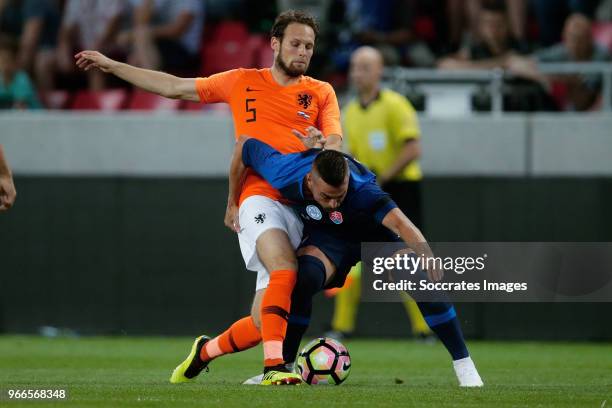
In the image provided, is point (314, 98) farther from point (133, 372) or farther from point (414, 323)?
point (414, 323)

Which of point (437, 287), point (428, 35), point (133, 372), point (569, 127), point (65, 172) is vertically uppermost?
point (428, 35)

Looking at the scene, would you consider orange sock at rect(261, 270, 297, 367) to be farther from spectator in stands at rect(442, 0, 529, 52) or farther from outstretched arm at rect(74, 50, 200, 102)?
spectator in stands at rect(442, 0, 529, 52)

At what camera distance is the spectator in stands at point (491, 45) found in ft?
49.8

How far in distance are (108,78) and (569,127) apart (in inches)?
242

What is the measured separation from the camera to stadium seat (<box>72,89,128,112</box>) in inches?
640

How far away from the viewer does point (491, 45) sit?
1527cm

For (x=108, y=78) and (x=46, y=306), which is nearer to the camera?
(x=46, y=306)

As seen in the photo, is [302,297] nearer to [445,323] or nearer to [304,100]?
[445,323]

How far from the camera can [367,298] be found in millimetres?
13820

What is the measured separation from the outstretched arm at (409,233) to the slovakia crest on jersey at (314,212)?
52cm

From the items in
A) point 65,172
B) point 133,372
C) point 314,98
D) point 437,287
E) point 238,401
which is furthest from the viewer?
point 65,172

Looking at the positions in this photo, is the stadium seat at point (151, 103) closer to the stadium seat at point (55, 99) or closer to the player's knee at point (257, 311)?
the stadium seat at point (55, 99)

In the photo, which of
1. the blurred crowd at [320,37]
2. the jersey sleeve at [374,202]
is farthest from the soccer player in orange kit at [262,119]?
the blurred crowd at [320,37]

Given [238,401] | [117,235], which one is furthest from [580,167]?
[238,401]
